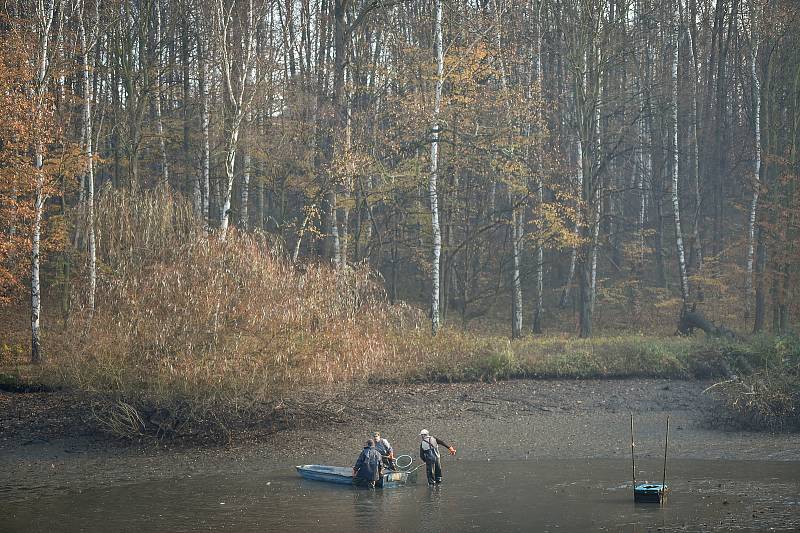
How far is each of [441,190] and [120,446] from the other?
18.9 metres

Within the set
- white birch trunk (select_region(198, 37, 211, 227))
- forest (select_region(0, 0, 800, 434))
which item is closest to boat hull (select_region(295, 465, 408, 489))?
forest (select_region(0, 0, 800, 434))

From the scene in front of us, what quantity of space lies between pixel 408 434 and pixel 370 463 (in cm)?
472

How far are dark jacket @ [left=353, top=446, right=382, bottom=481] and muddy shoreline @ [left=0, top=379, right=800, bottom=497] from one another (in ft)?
8.49

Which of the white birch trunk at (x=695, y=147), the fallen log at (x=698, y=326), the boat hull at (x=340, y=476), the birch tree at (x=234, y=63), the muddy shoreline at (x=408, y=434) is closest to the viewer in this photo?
the boat hull at (x=340, y=476)

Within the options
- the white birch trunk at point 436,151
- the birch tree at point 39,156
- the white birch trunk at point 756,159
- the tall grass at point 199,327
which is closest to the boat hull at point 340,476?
the tall grass at point 199,327

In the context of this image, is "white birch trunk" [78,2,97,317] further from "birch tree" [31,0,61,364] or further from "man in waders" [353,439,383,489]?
"man in waders" [353,439,383,489]

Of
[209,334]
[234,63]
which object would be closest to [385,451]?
[209,334]

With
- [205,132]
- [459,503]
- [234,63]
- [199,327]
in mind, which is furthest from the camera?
[205,132]

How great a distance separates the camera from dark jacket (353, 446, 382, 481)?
20.6 m

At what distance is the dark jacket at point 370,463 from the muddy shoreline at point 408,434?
8.49 ft

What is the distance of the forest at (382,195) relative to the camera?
2431 cm

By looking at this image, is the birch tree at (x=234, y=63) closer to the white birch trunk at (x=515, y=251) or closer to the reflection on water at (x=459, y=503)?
the white birch trunk at (x=515, y=251)

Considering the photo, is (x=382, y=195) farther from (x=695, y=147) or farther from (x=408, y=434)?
(x=695, y=147)

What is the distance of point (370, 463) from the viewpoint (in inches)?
814
